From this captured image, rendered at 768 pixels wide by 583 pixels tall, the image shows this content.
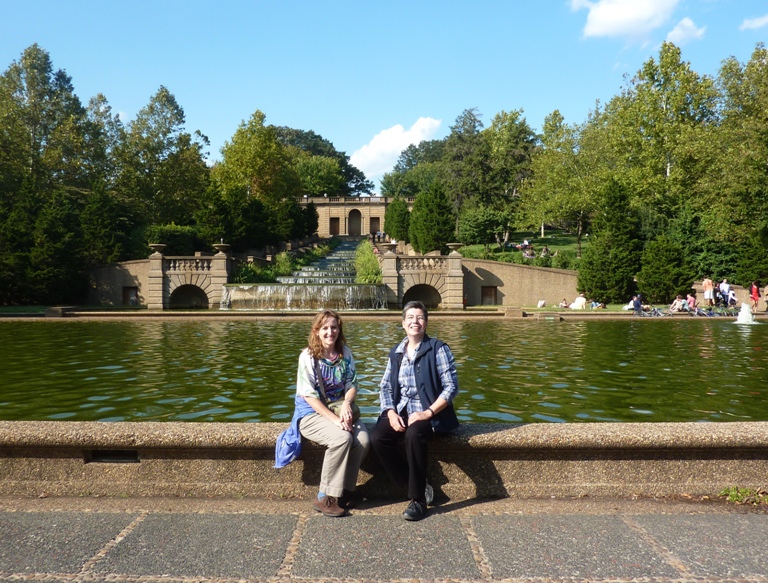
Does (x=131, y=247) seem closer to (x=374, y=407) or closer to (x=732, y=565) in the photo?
(x=374, y=407)

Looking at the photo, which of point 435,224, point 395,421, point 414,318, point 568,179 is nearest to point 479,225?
point 568,179

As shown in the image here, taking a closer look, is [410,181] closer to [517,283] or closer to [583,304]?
[517,283]

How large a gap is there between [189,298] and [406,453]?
3418 cm

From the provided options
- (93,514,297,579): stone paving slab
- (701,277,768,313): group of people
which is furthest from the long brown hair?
(701,277,768,313): group of people

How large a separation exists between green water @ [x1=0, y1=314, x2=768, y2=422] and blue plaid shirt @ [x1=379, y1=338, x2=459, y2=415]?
10.4 feet

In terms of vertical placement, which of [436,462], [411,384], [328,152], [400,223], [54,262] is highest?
[328,152]

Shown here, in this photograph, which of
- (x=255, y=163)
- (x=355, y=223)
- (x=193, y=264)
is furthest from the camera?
(x=355, y=223)

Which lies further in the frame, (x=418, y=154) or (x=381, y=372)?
(x=418, y=154)

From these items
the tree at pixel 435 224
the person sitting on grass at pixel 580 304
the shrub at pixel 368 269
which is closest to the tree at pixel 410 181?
the tree at pixel 435 224

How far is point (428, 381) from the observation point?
5066 mm

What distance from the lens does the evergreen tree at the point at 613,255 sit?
33906 mm

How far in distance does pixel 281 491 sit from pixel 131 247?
3818 centimetres

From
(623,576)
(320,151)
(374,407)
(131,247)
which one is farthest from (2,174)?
(320,151)

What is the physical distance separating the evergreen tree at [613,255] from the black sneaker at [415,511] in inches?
1243
